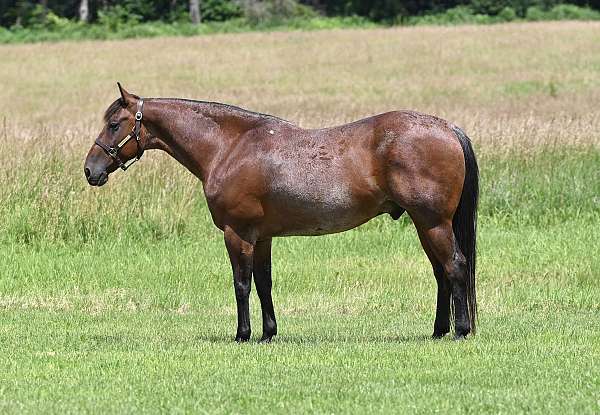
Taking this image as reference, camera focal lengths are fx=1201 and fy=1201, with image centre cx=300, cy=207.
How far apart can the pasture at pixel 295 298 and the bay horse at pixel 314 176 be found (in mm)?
594

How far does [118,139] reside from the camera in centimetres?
981

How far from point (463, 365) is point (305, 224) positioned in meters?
1.97

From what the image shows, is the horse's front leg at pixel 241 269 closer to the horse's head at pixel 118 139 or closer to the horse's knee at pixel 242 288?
the horse's knee at pixel 242 288

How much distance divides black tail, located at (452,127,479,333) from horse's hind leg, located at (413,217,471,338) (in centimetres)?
7

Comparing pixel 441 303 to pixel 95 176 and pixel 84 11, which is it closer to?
pixel 95 176

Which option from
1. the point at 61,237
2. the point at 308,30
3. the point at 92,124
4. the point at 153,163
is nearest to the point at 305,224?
the point at 61,237

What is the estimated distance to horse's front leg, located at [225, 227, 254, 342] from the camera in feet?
31.1

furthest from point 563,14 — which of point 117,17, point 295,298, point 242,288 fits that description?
point 242,288

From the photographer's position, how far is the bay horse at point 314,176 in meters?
9.12

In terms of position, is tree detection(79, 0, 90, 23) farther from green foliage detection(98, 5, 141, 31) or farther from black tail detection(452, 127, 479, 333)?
black tail detection(452, 127, 479, 333)

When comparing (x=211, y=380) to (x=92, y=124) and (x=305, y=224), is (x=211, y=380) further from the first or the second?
(x=92, y=124)

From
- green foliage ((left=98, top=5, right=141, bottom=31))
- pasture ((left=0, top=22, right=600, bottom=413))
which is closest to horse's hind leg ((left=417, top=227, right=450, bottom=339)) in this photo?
pasture ((left=0, top=22, right=600, bottom=413))

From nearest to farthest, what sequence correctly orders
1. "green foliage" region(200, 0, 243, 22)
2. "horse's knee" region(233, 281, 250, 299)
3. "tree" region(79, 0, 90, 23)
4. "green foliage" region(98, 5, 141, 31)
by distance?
"horse's knee" region(233, 281, 250, 299) → "green foliage" region(98, 5, 141, 31) → "tree" region(79, 0, 90, 23) → "green foliage" region(200, 0, 243, 22)

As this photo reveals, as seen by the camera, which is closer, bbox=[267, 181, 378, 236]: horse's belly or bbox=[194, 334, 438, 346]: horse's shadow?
bbox=[267, 181, 378, 236]: horse's belly
